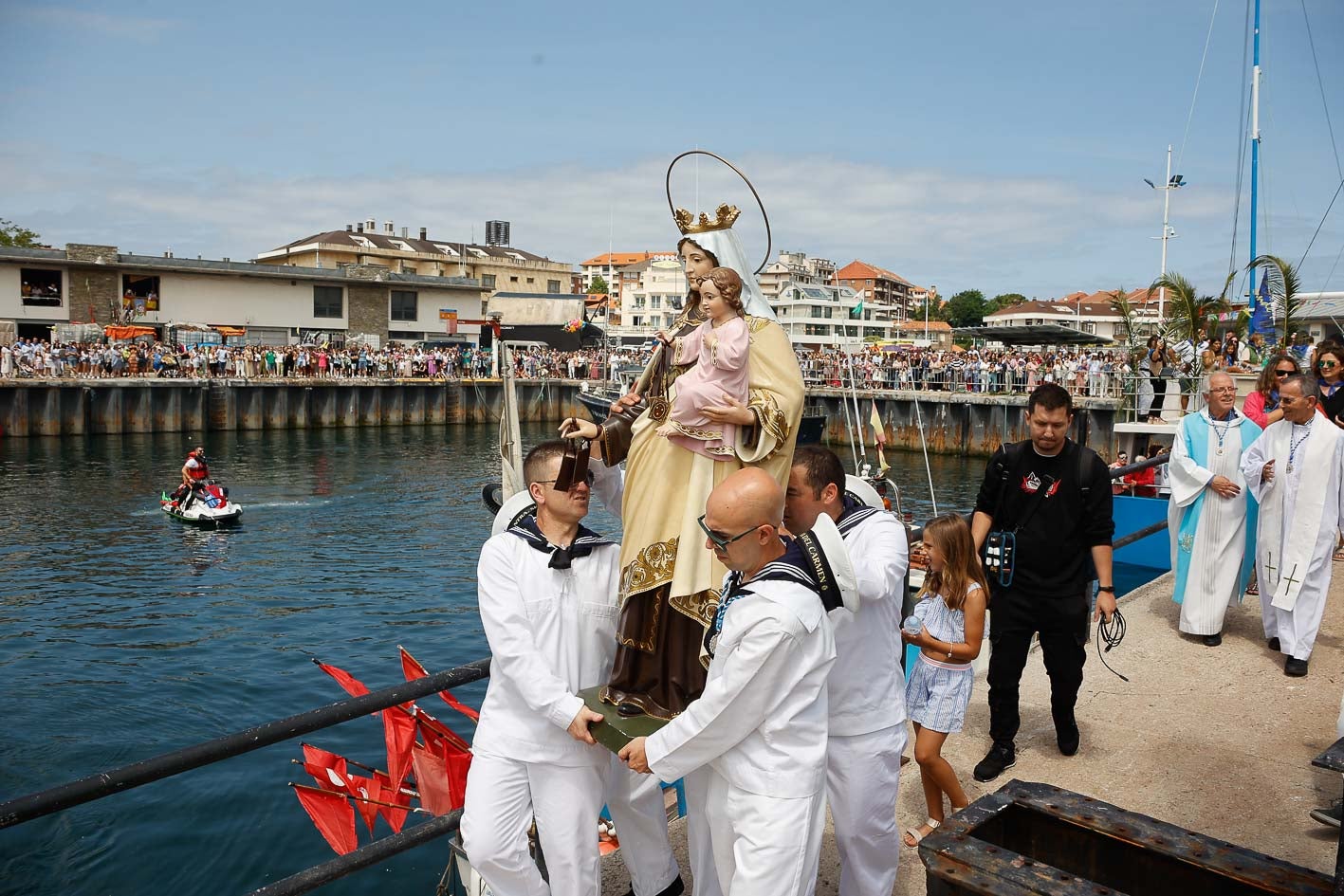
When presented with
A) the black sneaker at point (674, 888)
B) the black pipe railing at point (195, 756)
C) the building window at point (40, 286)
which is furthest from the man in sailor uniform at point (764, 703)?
the building window at point (40, 286)

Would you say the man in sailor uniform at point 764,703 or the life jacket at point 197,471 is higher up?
the man in sailor uniform at point 764,703

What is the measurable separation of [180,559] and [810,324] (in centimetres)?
8260

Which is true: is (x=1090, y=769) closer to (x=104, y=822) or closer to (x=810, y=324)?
(x=104, y=822)

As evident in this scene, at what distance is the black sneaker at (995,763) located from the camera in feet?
17.4

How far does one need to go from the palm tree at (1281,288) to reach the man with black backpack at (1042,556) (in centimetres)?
1554

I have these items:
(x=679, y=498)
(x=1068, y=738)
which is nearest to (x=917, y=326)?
(x=1068, y=738)

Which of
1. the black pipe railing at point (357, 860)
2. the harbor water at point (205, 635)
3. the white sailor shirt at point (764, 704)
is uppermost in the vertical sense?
the white sailor shirt at point (764, 704)

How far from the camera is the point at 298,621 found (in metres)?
18.0

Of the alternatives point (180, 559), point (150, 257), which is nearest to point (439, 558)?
point (180, 559)

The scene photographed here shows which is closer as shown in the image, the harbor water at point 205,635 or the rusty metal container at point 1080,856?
the rusty metal container at point 1080,856

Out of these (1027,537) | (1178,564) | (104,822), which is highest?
(1027,537)

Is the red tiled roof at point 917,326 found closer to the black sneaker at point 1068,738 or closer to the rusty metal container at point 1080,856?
the black sneaker at point 1068,738

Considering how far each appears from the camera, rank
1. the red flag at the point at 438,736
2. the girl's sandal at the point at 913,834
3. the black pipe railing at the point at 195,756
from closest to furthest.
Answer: the black pipe railing at the point at 195,756
the girl's sandal at the point at 913,834
the red flag at the point at 438,736

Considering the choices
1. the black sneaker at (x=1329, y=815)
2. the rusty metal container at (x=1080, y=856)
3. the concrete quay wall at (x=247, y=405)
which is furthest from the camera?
the concrete quay wall at (x=247, y=405)
